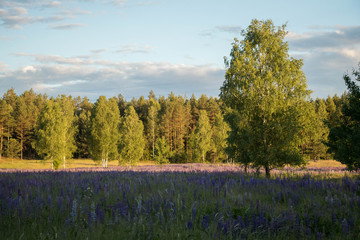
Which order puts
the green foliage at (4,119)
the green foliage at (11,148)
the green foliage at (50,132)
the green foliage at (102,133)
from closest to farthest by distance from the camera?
1. the green foliage at (50,132)
2. the green foliage at (102,133)
3. the green foliage at (11,148)
4. the green foliage at (4,119)

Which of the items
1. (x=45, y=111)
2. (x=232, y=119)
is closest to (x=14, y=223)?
(x=232, y=119)

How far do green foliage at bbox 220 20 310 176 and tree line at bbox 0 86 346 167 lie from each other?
107cm

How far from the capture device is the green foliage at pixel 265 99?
13.7 meters

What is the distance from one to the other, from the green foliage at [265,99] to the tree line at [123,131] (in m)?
1.07

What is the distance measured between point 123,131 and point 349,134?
42.2 meters

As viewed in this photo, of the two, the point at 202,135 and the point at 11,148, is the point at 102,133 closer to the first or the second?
the point at 202,135

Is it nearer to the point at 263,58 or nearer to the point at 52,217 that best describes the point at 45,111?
the point at 263,58

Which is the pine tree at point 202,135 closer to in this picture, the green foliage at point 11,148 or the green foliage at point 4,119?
the green foliage at point 11,148

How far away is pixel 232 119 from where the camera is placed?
1425cm

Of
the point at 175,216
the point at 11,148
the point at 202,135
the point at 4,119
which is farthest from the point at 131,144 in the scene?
the point at 4,119

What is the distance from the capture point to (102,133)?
4962 cm

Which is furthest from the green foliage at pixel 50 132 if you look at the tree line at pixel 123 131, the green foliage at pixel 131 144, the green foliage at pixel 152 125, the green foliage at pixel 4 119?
the green foliage at pixel 152 125

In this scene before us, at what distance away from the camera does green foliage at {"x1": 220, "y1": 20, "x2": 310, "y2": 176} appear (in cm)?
1372

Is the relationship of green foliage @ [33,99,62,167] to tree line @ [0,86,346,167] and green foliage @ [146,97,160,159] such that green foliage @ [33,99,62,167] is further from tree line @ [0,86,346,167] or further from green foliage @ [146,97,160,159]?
green foliage @ [146,97,160,159]
